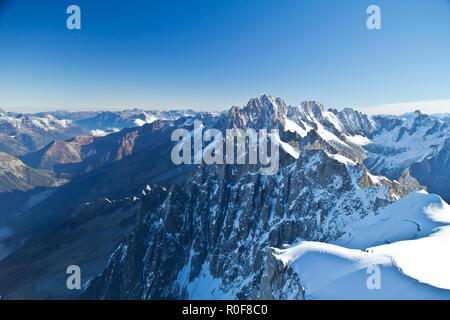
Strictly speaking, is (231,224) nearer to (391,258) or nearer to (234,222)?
(234,222)

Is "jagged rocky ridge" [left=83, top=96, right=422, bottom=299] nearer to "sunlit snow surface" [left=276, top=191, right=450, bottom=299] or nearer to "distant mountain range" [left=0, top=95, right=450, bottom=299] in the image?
"distant mountain range" [left=0, top=95, right=450, bottom=299]

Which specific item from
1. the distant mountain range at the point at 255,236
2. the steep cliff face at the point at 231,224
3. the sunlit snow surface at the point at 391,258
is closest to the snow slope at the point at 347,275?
the sunlit snow surface at the point at 391,258

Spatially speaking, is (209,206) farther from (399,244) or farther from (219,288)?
(399,244)

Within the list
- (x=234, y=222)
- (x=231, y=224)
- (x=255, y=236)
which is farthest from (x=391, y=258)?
(x=231, y=224)

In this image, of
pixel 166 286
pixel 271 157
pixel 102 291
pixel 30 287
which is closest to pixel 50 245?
pixel 30 287

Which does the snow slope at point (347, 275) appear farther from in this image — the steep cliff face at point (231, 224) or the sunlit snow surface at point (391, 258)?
the steep cliff face at point (231, 224)
